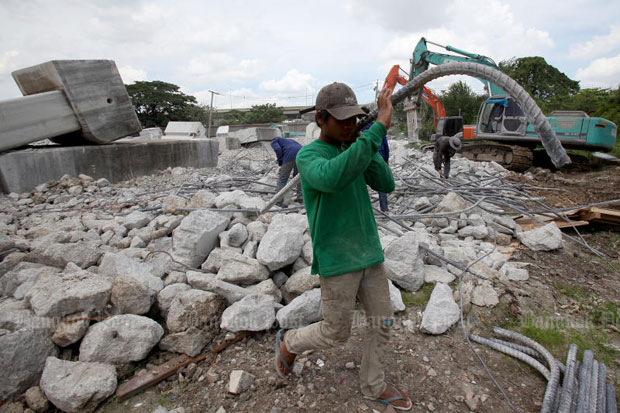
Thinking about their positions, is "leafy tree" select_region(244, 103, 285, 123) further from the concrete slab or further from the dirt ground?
the dirt ground

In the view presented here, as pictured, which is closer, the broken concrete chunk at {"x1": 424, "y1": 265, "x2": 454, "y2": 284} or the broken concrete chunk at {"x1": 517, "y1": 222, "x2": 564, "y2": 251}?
the broken concrete chunk at {"x1": 424, "y1": 265, "x2": 454, "y2": 284}

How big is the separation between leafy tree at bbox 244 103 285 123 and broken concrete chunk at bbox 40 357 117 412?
134ft

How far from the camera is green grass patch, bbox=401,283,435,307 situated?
2850 mm

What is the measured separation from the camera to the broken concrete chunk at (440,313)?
251 cm

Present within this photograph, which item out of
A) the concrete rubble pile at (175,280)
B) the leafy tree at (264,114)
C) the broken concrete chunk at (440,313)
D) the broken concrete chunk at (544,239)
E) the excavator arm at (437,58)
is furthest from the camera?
the leafy tree at (264,114)

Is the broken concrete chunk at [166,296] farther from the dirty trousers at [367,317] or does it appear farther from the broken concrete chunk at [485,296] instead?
the broken concrete chunk at [485,296]

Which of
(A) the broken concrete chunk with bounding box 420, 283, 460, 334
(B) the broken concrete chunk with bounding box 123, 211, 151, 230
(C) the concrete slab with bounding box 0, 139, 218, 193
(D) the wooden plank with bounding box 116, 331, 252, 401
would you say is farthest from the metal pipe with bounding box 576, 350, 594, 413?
(C) the concrete slab with bounding box 0, 139, 218, 193

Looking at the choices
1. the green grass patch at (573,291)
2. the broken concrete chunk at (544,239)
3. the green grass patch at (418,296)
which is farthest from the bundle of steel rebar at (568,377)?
the broken concrete chunk at (544,239)

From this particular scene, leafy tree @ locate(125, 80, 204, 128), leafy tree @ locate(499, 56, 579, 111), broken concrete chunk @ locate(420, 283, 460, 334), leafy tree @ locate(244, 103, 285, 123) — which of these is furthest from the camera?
leafy tree @ locate(244, 103, 285, 123)

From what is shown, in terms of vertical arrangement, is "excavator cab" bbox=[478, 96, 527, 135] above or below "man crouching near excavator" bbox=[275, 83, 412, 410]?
above

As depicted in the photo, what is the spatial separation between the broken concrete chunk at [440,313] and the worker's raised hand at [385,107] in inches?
68.8

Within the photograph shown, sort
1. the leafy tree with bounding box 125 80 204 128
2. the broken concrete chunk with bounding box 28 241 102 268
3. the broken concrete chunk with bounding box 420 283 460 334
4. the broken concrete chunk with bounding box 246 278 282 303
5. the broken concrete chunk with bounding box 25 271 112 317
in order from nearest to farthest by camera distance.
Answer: the broken concrete chunk with bounding box 25 271 112 317, the broken concrete chunk with bounding box 420 283 460 334, the broken concrete chunk with bounding box 246 278 282 303, the broken concrete chunk with bounding box 28 241 102 268, the leafy tree with bounding box 125 80 204 128

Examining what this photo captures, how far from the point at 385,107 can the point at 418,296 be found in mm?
2038

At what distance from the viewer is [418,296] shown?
2.93 meters
